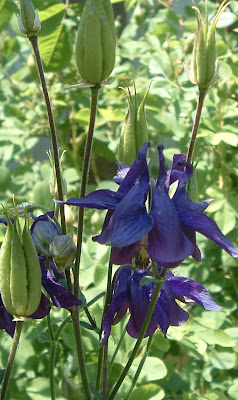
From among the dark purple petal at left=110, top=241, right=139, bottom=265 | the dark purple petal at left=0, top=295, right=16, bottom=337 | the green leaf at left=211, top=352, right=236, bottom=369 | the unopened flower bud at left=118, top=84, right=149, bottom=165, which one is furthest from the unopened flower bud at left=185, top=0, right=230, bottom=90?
the green leaf at left=211, top=352, right=236, bottom=369

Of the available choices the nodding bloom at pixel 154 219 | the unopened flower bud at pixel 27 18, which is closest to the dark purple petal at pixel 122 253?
the nodding bloom at pixel 154 219

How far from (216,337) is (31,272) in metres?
0.47

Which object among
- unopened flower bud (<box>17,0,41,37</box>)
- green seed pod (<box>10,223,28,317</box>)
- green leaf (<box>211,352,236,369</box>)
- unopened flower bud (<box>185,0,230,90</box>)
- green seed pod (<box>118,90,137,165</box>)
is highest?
unopened flower bud (<box>17,0,41,37</box>)

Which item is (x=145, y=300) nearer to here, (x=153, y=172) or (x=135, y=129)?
(x=135, y=129)

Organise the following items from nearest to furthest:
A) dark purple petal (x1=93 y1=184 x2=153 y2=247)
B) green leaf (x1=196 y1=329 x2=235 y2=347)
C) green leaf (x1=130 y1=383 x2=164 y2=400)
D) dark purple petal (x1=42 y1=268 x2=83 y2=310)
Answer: dark purple petal (x1=93 y1=184 x2=153 y2=247) → dark purple petal (x1=42 y1=268 x2=83 y2=310) → green leaf (x1=130 y1=383 x2=164 y2=400) → green leaf (x1=196 y1=329 x2=235 y2=347)

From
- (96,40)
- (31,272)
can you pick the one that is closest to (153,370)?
(31,272)

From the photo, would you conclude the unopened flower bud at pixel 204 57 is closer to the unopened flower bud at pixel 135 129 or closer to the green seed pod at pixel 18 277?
the unopened flower bud at pixel 135 129

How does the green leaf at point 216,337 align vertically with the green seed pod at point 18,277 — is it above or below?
below

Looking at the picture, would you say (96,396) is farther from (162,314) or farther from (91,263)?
(91,263)

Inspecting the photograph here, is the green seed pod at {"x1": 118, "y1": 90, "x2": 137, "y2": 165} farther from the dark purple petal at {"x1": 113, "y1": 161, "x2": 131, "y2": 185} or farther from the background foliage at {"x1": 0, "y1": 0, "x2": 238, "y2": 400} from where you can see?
the background foliage at {"x1": 0, "y1": 0, "x2": 238, "y2": 400}

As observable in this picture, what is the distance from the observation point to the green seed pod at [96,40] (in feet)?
1.79

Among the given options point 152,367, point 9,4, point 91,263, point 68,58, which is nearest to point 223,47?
point 68,58

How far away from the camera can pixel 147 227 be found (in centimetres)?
50

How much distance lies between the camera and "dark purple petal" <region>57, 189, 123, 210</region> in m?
0.51
